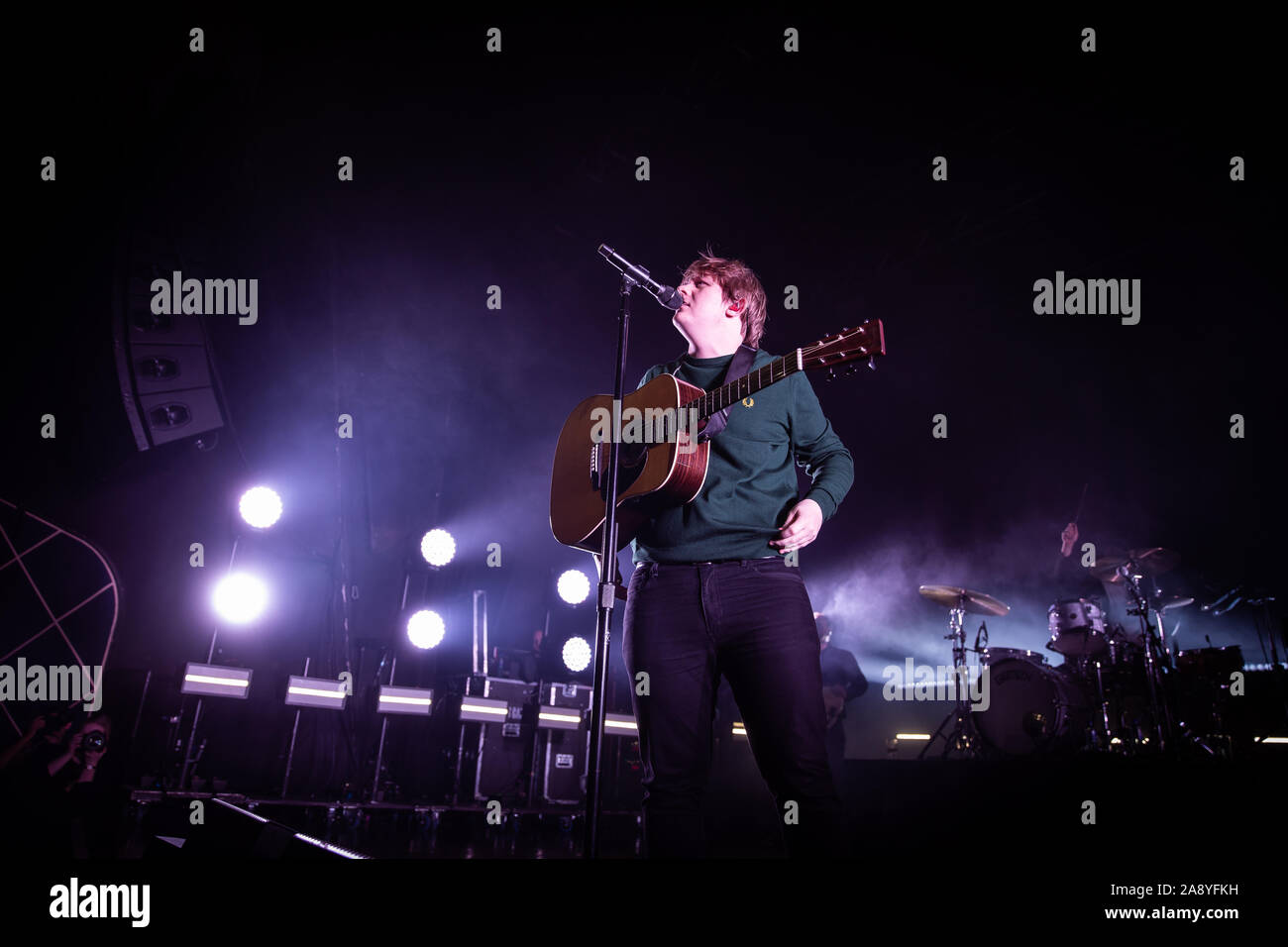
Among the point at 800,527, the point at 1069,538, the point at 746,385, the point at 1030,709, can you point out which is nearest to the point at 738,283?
the point at 746,385

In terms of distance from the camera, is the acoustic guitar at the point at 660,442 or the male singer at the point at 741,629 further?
the acoustic guitar at the point at 660,442

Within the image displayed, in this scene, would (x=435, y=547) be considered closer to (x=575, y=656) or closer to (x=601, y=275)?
(x=575, y=656)

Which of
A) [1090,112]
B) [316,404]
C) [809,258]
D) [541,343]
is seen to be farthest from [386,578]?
[1090,112]

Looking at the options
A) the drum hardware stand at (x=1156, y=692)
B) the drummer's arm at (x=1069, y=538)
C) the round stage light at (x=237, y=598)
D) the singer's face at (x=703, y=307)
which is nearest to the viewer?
the singer's face at (x=703, y=307)

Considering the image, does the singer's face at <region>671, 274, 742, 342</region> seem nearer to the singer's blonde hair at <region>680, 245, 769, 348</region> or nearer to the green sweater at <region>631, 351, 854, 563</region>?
the singer's blonde hair at <region>680, 245, 769, 348</region>

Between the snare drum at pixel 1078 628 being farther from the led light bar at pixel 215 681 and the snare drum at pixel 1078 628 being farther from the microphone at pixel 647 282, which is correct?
the led light bar at pixel 215 681

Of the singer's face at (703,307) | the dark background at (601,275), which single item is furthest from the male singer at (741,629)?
the dark background at (601,275)

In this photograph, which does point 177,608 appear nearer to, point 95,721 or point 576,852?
point 95,721

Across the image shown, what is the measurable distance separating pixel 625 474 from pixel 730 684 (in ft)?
2.76

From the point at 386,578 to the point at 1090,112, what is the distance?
8452 mm

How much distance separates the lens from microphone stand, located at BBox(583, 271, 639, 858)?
1.84m

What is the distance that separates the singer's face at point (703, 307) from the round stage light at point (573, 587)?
6002 millimetres

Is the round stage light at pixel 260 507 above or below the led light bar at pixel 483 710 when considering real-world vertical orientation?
above

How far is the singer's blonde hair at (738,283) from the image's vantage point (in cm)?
264
